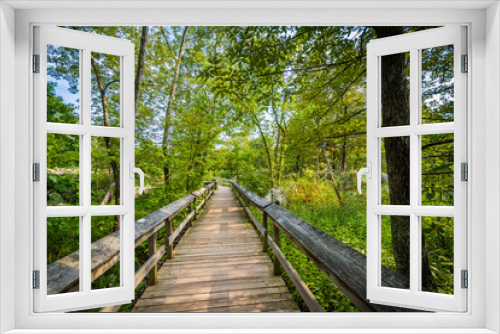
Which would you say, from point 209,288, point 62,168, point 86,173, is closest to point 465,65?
point 86,173

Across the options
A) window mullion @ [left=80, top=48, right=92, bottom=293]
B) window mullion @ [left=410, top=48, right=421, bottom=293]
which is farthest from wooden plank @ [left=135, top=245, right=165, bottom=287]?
window mullion @ [left=410, top=48, right=421, bottom=293]

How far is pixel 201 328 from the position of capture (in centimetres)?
97

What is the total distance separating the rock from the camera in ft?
14.9

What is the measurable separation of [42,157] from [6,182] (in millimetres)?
184

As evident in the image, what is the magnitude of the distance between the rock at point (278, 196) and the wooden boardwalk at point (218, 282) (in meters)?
1.69

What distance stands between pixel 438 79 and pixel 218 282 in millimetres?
2259

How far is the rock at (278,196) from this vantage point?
4.54 m

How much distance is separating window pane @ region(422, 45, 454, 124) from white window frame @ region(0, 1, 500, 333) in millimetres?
212

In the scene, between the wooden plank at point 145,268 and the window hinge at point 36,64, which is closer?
the window hinge at point 36,64

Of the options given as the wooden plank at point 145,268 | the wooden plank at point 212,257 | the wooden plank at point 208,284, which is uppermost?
the wooden plank at point 145,268

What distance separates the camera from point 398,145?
4.39 ft

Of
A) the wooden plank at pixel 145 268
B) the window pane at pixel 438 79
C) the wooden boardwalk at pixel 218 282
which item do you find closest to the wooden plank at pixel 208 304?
the wooden boardwalk at pixel 218 282
